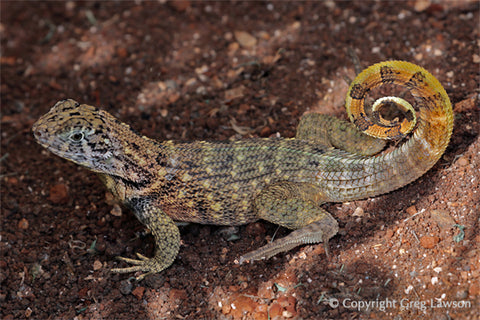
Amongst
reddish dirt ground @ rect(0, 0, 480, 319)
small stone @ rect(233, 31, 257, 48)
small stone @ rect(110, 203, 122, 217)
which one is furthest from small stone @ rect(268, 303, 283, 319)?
small stone @ rect(233, 31, 257, 48)

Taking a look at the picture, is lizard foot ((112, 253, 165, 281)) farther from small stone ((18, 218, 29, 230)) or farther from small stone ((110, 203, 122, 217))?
small stone ((18, 218, 29, 230))

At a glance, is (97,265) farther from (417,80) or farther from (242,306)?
(417,80)

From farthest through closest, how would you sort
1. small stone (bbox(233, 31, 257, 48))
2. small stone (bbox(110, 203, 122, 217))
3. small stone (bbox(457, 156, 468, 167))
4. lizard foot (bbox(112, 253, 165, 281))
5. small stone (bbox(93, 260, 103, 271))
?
small stone (bbox(233, 31, 257, 48))
small stone (bbox(110, 203, 122, 217))
small stone (bbox(93, 260, 103, 271))
lizard foot (bbox(112, 253, 165, 281))
small stone (bbox(457, 156, 468, 167))

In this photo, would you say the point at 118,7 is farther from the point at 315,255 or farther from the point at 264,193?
the point at 315,255

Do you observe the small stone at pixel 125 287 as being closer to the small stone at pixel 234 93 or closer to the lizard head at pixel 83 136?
the lizard head at pixel 83 136

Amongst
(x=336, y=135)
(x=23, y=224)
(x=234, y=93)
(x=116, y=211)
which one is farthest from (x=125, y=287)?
(x=234, y=93)

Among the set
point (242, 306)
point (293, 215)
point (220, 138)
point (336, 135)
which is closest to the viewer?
point (242, 306)

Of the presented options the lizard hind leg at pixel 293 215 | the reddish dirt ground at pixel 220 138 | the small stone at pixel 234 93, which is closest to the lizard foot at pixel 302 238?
the lizard hind leg at pixel 293 215
